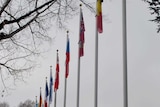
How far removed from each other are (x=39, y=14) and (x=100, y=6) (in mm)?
5507

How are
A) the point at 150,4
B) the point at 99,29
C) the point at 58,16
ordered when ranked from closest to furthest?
the point at 58,16, the point at 99,29, the point at 150,4

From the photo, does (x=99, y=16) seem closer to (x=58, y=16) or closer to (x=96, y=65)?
(x=96, y=65)

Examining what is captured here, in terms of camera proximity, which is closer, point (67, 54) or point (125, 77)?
point (125, 77)

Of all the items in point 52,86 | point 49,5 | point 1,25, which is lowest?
point 52,86

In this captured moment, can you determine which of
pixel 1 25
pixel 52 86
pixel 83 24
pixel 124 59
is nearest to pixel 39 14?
pixel 1 25

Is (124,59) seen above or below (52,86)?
above

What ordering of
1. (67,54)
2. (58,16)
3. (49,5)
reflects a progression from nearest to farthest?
(49,5), (58,16), (67,54)

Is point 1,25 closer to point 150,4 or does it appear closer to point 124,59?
point 124,59

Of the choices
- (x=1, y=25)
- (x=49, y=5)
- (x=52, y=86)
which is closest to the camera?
(x=1, y=25)

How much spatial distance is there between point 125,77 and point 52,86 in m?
13.8

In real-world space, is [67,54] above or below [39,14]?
below

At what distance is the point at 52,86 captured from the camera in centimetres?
2808

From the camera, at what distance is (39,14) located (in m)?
12.3

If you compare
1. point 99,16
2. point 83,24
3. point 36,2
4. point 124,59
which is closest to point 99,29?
point 99,16
